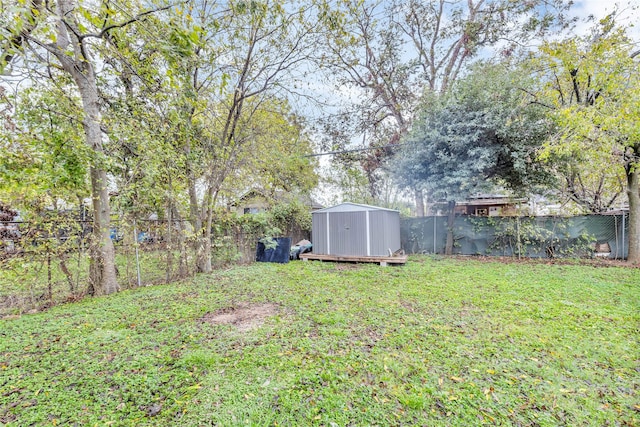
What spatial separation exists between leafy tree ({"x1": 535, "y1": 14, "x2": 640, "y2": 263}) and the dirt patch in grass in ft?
21.9

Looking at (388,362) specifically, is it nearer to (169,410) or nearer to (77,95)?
(169,410)

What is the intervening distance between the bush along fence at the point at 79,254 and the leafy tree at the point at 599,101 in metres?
7.96

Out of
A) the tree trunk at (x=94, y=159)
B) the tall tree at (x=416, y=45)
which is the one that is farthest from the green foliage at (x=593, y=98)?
the tree trunk at (x=94, y=159)

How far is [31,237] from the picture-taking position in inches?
135

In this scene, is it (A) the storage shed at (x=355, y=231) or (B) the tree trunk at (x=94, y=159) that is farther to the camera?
(A) the storage shed at (x=355, y=231)

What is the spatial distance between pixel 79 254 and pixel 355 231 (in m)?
5.49

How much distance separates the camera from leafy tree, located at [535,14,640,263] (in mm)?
5055

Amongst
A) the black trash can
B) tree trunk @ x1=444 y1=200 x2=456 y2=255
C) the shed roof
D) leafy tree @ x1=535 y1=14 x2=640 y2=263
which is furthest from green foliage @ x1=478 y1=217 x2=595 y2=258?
the black trash can

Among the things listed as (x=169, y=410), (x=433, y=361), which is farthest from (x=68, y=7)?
→ (x=433, y=361)

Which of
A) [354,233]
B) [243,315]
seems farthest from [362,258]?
[243,315]

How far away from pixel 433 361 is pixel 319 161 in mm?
10530

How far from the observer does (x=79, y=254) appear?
3875 mm

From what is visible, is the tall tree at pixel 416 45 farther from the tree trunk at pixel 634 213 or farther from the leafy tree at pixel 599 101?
the tree trunk at pixel 634 213

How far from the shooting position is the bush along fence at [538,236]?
268 inches
